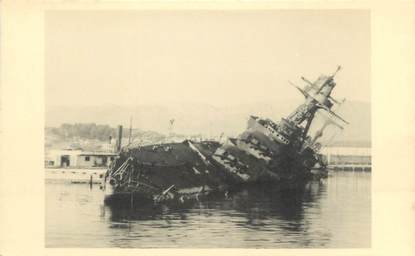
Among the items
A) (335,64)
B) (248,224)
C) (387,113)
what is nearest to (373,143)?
(387,113)

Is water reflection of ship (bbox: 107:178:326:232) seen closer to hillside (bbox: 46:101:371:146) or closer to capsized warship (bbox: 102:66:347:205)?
capsized warship (bbox: 102:66:347:205)

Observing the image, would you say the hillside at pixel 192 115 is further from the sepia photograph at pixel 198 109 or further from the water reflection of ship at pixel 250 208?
the water reflection of ship at pixel 250 208

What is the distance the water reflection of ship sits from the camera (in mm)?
2820

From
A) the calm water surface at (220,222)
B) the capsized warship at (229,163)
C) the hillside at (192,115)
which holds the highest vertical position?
the hillside at (192,115)

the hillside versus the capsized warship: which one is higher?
the hillside

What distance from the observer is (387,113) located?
280cm

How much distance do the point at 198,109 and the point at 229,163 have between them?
0.25 meters

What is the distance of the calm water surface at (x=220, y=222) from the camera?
2.79 meters

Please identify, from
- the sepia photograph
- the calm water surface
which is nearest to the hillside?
the sepia photograph

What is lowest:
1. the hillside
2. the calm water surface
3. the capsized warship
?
the calm water surface

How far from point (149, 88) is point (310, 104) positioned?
0.59 m

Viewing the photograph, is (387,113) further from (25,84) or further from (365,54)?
(25,84)

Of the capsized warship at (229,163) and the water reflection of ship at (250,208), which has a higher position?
the capsized warship at (229,163)

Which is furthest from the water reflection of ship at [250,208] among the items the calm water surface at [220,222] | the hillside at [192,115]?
the hillside at [192,115]
